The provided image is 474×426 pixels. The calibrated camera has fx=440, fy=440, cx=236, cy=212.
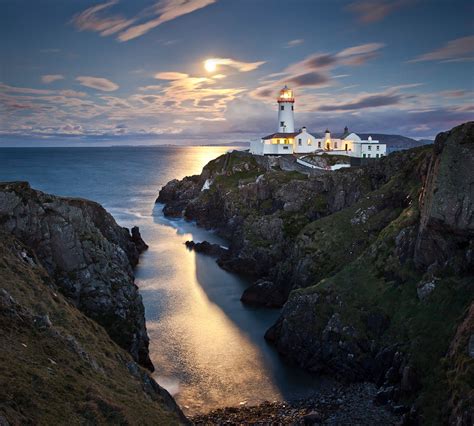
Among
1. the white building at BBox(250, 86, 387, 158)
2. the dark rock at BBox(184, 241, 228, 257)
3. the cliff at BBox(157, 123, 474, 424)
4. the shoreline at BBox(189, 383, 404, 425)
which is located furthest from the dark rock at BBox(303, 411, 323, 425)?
the white building at BBox(250, 86, 387, 158)

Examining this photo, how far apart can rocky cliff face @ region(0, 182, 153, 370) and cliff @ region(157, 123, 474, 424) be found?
16.1m

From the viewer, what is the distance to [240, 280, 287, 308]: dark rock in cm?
5850

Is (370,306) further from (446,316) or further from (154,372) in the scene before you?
(154,372)

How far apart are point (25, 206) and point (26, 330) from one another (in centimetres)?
1923

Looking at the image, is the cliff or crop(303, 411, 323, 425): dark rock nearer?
crop(303, 411, 323, 425): dark rock

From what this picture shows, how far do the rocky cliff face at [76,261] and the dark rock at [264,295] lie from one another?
62.8 ft

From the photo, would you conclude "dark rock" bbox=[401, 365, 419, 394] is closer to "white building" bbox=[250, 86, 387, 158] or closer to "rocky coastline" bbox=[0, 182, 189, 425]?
"rocky coastline" bbox=[0, 182, 189, 425]

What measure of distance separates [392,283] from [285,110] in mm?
92596

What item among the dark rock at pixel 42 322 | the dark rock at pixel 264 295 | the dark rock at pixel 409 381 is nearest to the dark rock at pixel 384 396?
the dark rock at pixel 409 381

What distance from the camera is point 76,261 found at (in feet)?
136

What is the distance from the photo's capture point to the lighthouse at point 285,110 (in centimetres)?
12975

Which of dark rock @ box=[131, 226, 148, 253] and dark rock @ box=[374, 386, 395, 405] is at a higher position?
dark rock @ box=[131, 226, 148, 253]

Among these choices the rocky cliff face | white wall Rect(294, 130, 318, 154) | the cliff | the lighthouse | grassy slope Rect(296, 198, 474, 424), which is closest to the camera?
grassy slope Rect(296, 198, 474, 424)

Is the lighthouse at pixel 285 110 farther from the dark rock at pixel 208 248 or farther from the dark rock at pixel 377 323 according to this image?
the dark rock at pixel 377 323
